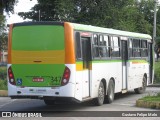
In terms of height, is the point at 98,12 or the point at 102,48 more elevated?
the point at 98,12

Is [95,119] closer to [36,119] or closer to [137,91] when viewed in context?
[36,119]

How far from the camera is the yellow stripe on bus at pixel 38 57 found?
592 inches

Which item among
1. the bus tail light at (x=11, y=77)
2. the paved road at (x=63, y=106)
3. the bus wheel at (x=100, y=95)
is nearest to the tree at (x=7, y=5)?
the paved road at (x=63, y=106)

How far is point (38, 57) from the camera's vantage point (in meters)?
15.3

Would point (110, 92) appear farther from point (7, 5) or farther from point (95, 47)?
point (7, 5)

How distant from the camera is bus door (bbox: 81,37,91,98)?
15992 mm

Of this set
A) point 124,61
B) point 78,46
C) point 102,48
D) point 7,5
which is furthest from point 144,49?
point 7,5

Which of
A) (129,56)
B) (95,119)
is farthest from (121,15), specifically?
(95,119)

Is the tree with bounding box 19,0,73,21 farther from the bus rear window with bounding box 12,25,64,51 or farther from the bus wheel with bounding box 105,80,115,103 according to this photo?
the bus rear window with bounding box 12,25,64,51

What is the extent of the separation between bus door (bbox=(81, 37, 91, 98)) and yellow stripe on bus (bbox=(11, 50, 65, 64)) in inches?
49.7

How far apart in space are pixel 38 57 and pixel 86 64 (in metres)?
1.89

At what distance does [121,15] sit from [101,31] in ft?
52.2

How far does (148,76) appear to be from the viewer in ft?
81.3

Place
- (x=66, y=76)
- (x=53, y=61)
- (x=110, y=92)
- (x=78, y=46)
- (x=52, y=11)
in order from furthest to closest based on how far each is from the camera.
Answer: (x=52, y=11)
(x=110, y=92)
(x=78, y=46)
(x=53, y=61)
(x=66, y=76)
